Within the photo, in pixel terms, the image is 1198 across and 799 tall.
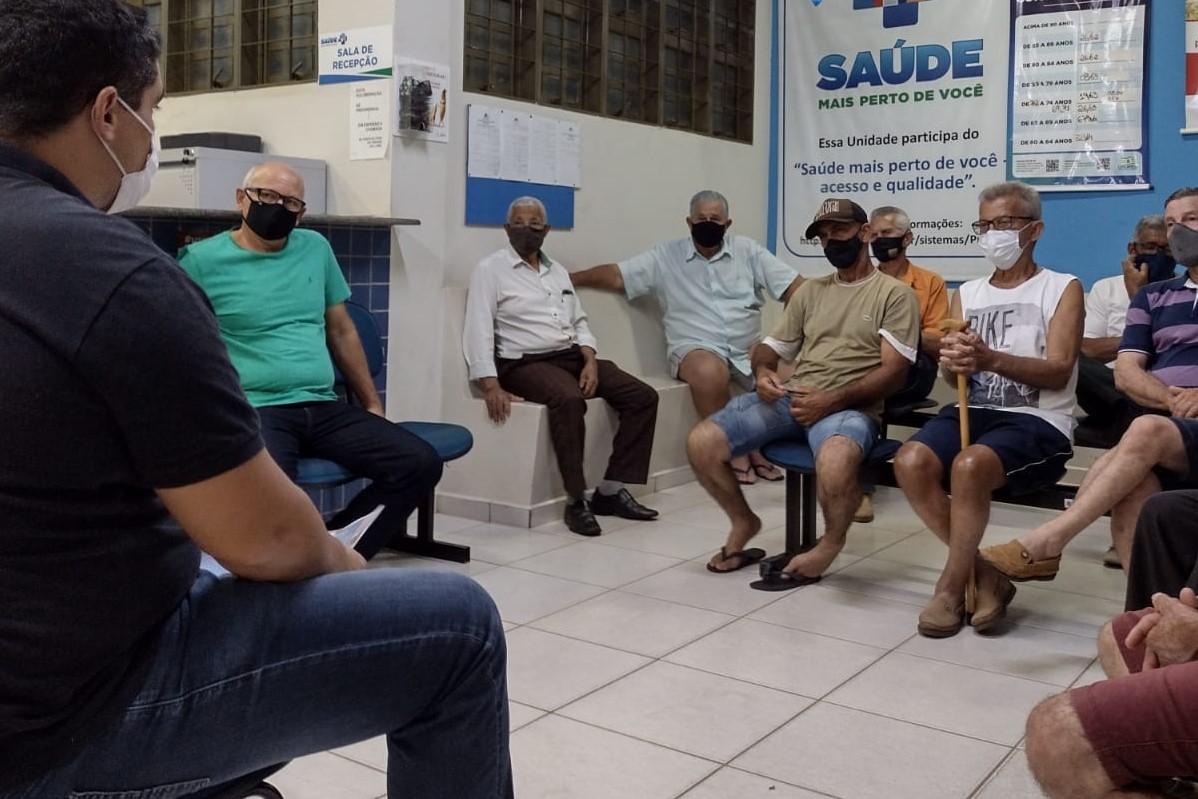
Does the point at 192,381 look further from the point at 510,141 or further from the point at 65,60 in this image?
the point at 510,141

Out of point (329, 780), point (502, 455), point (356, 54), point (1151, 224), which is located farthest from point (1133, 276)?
point (329, 780)

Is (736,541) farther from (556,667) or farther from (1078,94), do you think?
(1078,94)

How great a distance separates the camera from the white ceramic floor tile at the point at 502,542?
3.91 meters

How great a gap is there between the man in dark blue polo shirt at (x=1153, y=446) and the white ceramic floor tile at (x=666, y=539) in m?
1.32

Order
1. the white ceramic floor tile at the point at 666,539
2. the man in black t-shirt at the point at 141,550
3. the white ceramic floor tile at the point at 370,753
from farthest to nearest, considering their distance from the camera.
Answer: the white ceramic floor tile at the point at 666,539
the white ceramic floor tile at the point at 370,753
the man in black t-shirt at the point at 141,550

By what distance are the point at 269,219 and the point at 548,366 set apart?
4.64 feet

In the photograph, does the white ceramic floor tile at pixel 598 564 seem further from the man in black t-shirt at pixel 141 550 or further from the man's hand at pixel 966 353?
the man in black t-shirt at pixel 141 550

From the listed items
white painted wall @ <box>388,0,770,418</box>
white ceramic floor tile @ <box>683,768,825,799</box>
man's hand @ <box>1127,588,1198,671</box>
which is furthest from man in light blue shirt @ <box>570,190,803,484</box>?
man's hand @ <box>1127,588,1198,671</box>

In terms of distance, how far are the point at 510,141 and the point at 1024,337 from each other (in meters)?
2.34

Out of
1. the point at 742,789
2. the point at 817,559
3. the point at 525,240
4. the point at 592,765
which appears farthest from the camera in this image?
the point at 525,240

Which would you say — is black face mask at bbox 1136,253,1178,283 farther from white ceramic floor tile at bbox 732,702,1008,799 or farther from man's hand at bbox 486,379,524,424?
white ceramic floor tile at bbox 732,702,1008,799

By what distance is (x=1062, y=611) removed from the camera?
3.34 meters

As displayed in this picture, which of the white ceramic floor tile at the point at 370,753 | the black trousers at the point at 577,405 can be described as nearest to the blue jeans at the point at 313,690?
the white ceramic floor tile at the point at 370,753

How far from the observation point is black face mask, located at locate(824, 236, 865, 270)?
3.64 meters
